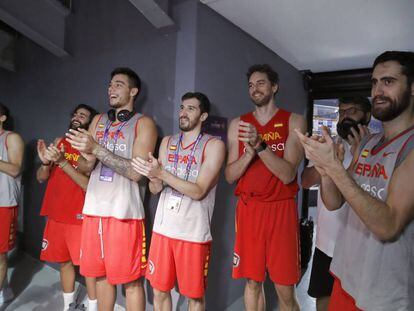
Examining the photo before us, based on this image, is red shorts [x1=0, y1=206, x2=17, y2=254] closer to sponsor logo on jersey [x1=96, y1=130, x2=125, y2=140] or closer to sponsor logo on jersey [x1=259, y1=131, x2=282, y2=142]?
sponsor logo on jersey [x1=96, y1=130, x2=125, y2=140]

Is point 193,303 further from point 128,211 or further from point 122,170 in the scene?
point 122,170

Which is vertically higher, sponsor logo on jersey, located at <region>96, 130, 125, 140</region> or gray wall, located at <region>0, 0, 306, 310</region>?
gray wall, located at <region>0, 0, 306, 310</region>

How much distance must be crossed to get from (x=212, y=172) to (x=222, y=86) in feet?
2.92

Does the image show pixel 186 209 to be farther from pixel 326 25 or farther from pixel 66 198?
pixel 326 25

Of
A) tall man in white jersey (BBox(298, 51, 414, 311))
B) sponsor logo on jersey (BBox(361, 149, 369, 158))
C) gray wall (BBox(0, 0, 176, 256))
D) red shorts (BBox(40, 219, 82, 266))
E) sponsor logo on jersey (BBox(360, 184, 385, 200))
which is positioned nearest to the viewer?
tall man in white jersey (BBox(298, 51, 414, 311))

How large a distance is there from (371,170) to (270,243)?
30.8 inches

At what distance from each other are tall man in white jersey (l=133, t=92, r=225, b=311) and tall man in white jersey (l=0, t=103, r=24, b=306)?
1.54 m

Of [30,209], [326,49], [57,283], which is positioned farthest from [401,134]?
[30,209]

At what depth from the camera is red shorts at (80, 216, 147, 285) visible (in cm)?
183

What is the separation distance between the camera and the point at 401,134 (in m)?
1.12

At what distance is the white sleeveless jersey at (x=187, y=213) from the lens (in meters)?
1.68

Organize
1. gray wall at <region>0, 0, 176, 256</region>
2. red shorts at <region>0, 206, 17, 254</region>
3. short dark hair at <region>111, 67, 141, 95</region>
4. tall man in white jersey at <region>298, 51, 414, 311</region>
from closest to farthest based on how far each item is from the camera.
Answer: tall man in white jersey at <region>298, 51, 414, 311</region> < short dark hair at <region>111, 67, 141, 95</region> < gray wall at <region>0, 0, 176, 256</region> < red shorts at <region>0, 206, 17, 254</region>

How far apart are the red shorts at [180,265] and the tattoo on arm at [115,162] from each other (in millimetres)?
441

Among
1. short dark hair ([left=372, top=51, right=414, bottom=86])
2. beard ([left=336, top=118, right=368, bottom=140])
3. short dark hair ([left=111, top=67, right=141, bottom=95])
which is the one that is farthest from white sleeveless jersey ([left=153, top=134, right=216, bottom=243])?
short dark hair ([left=372, top=51, right=414, bottom=86])
